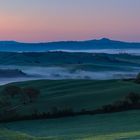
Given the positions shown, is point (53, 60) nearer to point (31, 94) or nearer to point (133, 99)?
point (31, 94)

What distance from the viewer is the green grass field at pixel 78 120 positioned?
26.6 meters

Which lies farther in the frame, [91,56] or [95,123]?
[91,56]

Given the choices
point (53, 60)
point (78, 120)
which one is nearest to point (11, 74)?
point (53, 60)

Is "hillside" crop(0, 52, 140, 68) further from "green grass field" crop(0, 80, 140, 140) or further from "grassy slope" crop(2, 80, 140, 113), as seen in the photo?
"grassy slope" crop(2, 80, 140, 113)

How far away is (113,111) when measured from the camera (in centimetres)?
4541

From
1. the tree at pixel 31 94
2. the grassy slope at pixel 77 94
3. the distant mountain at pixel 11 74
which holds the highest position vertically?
the tree at pixel 31 94

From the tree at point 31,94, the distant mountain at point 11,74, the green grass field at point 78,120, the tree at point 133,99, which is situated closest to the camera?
the green grass field at point 78,120

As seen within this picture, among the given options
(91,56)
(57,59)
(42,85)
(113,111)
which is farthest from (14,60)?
(113,111)

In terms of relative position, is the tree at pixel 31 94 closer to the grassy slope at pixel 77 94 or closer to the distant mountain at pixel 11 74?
the grassy slope at pixel 77 94

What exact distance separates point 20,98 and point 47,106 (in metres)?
3.40

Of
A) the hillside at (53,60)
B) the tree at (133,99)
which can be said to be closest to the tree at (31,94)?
the tree at (133,99)

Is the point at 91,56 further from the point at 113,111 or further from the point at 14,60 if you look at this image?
the point at 113,111

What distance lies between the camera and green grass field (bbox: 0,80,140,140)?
26.6 metres

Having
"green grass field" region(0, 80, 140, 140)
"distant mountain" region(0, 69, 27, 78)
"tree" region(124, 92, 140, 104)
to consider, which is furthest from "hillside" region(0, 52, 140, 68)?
"tree" region(124, 92, 140, 104)
